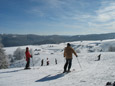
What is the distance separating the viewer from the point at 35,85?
677cm

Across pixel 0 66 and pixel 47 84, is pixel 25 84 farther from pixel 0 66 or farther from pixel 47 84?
pixel 0 66

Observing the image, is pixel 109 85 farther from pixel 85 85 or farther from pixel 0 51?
pixel 0 51

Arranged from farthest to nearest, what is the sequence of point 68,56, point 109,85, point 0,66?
point 0,66 → point 68,56 → point 109,85

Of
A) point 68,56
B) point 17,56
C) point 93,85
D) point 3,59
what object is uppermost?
point 68,56

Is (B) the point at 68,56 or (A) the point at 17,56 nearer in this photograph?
(B) the point at 68,56

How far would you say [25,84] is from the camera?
7055 millimetres

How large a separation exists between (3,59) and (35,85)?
1168 inches

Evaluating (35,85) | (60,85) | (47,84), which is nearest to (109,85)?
(60,85)

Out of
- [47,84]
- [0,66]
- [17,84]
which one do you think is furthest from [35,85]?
[0,66]

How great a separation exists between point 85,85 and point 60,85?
125 centimetres

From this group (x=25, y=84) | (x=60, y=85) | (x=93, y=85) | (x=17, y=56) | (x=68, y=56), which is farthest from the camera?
(x=17, y=56)

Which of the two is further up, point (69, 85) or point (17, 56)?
point (69, 85)

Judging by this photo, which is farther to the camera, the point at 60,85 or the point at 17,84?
the point at 17,84

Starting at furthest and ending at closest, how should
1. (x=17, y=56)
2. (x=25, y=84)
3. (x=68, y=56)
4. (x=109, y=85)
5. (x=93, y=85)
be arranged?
(x=17, y=56) → (x=68, y=56) → (x=25, y=84) → (x=93, y=85) → (x=109, y=85)
